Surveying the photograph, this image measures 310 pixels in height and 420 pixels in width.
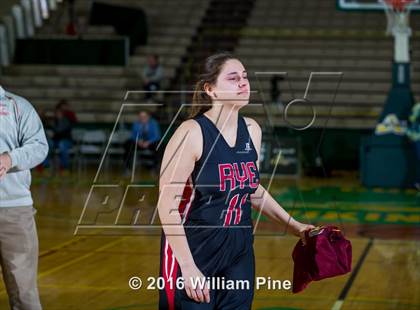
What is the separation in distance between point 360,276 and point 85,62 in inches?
654

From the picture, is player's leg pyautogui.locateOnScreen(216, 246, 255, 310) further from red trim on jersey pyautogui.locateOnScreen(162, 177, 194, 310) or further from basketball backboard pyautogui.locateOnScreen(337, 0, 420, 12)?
basketball backboard pyautogui.locateOnScreen(337, 0, 420, 12)

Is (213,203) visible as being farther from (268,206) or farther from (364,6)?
(364,6)

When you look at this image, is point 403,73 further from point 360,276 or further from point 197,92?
point 197,92

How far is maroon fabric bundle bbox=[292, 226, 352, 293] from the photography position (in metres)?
4.66

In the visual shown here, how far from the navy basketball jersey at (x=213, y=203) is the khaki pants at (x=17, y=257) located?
4.08ft

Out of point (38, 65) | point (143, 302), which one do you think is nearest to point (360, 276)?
point (143, 302)

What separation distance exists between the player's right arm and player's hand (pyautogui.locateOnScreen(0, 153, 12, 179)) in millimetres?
1180

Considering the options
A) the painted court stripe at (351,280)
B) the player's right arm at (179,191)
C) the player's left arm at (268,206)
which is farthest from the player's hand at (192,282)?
the painted court stripe at (351,280)

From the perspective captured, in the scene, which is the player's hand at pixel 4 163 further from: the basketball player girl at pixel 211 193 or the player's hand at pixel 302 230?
the player's hand at pixel 302 230

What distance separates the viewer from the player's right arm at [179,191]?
13.9 feet

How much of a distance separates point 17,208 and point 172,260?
140cm

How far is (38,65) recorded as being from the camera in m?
24.6

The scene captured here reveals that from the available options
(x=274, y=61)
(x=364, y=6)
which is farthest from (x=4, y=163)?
(x=274, y=61)

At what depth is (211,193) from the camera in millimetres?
4387
